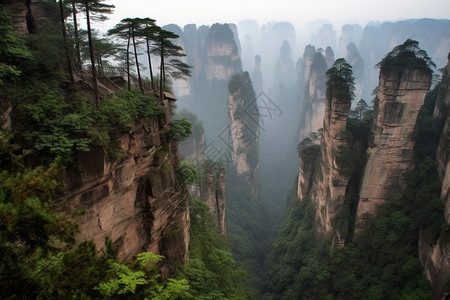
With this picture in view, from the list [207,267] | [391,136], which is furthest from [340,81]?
[207,267]

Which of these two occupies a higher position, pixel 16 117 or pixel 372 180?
pixel 16 117

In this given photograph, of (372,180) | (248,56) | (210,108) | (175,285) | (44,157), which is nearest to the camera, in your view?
(175,285)

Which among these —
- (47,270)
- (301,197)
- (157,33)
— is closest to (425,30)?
(301,197)

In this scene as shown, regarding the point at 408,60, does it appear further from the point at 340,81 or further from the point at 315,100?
the point at 315,100

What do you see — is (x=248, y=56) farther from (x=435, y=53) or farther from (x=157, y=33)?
(x=157, y=33)

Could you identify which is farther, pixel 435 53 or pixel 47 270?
pixel 435 53

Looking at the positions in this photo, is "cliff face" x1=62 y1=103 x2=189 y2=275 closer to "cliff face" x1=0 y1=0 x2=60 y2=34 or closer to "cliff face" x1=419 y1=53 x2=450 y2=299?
"cliff face" x1=0 y1=0 x2=60 y2=34

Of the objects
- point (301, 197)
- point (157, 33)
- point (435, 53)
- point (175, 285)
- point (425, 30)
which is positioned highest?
point (425, 30)
